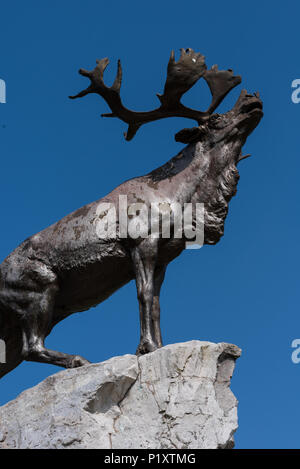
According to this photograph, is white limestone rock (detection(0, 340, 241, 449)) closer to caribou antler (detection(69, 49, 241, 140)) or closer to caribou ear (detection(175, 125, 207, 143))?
caribou ear (detection(175, 125, 207, 143))

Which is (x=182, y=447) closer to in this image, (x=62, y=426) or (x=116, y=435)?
(x=116, y=435)

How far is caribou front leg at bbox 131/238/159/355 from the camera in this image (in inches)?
325

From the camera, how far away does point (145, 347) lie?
8.08m

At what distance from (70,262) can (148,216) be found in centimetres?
93

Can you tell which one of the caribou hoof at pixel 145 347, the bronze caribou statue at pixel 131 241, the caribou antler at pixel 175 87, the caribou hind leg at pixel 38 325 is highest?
the caribou antler at pixel 175 87

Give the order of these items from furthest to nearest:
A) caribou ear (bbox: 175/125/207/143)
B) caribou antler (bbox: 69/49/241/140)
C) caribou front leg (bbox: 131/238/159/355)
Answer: caribou ear (bbox: 175/125/207/143) < caribou antler (bbox: 69/49/241/140) < caribou front leg (bbox: 131/238/159/355)

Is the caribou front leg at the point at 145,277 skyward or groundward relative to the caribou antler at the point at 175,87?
groundward

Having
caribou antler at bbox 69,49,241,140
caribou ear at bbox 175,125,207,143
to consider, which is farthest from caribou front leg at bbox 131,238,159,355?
caribou antler at bbox 69,49,241,140

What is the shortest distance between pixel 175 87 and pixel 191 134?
0.53m

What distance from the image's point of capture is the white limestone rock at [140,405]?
24.3ft

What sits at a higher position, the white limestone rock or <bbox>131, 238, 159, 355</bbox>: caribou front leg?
<bbox>131, 238, 159, 355</bbox>: caribou front leg

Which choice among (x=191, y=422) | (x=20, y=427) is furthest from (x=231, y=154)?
(x=20, y=427)

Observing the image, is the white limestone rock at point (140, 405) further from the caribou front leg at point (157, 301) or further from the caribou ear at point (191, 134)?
the caribou ear at point (191, 134)

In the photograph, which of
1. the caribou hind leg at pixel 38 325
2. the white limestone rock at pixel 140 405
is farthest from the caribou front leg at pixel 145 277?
the caribou hind leg at pixel 38 325
